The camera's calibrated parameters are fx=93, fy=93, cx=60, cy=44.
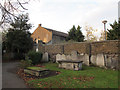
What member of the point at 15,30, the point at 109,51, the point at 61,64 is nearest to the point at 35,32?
the point at 15,30

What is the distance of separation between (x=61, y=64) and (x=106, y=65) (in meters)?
4.51

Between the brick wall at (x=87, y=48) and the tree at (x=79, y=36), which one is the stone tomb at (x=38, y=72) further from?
the tree at (x=79, y=36)

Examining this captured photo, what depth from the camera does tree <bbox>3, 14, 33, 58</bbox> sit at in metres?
19.9

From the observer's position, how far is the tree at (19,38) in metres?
19.9

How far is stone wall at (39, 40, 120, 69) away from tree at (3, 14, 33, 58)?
11.3m

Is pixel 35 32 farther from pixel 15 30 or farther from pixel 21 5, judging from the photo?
pixel 21 5

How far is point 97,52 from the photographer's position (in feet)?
33.0

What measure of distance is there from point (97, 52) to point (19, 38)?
1613cm

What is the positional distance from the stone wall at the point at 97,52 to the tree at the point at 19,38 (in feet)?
36.9

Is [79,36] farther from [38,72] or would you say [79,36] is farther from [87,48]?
[38,72]

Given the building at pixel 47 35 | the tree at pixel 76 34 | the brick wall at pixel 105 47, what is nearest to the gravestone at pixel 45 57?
the brick wall at pixel 105 47

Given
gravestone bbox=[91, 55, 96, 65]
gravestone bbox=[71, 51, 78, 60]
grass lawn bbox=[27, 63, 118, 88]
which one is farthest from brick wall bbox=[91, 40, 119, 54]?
grass lawn bbox=[27, 63, 118, 88]

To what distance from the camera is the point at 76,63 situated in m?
A: 8.65

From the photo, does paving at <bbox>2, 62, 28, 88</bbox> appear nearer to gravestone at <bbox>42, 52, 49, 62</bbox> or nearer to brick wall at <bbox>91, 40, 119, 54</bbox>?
gravestone at <bbox>42, 52, 49, 62</bbox>
